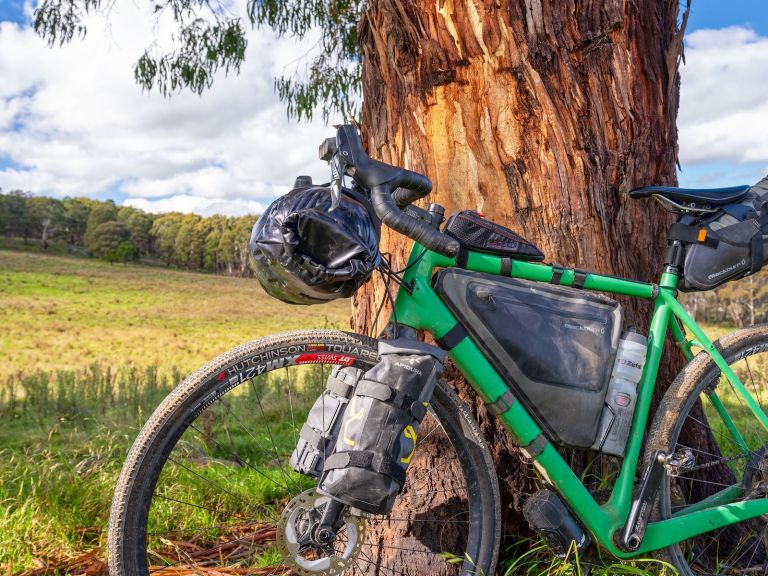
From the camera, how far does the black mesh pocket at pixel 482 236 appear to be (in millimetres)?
1913

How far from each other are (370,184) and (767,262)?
1577 mm

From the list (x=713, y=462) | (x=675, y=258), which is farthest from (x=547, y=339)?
(x=713, y=462)

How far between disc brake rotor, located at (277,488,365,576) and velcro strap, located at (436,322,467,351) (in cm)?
55

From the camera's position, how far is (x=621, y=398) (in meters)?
2.11

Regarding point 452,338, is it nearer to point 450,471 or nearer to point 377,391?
point 377,391

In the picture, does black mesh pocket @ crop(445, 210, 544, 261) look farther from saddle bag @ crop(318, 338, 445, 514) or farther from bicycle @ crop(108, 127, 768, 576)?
saddle bag @ crop(318, 338, 445, 514)

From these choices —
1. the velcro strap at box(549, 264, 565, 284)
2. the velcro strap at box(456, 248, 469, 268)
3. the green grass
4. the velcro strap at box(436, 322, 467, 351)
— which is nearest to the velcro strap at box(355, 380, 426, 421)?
the velcro strap at box(436, 322, 467, 351)

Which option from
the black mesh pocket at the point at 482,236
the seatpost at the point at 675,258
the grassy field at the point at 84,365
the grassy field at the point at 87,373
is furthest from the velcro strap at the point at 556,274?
the grassy field at the point at 84,365

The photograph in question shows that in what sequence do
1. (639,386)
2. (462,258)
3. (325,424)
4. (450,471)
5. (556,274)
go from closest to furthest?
(325,424)
(462,258)
(556,274)
(639,386)
(450,471)

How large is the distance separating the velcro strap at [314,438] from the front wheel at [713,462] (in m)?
1.13

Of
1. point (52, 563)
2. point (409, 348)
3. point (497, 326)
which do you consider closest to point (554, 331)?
point (497, 326)

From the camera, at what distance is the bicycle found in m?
1.71

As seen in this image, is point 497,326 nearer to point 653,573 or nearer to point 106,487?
point 653,573

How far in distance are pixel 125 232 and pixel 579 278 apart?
67.0m
